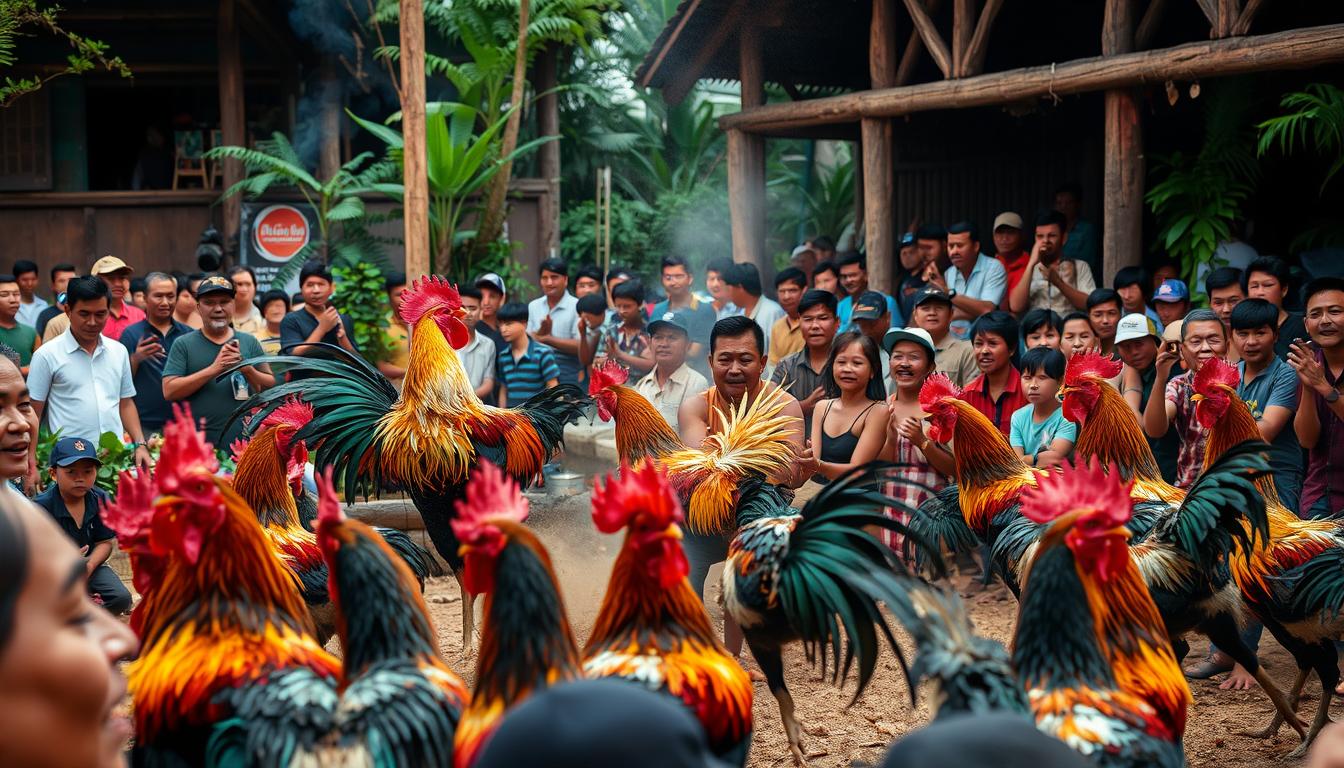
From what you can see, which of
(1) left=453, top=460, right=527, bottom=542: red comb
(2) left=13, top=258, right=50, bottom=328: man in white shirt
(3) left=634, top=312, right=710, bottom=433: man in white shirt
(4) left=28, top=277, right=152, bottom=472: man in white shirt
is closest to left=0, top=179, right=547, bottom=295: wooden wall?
(2) left=13, top=258, right=50, bottom=328: man in white shirt

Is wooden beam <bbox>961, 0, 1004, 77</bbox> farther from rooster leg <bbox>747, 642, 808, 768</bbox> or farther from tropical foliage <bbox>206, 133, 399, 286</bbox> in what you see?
tropical foliage <bbox>206, 133, 399, 286</bbox>

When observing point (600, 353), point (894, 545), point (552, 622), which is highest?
point (600, 353)

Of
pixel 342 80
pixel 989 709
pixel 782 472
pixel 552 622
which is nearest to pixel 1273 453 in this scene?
pixel 782 472

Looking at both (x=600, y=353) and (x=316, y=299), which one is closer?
(x=316, y=299)

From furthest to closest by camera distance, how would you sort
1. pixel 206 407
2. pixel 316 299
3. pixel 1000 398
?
pixel 316 299
pixel 206 407
pixel 1000 398

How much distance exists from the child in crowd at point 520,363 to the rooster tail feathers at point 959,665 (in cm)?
593

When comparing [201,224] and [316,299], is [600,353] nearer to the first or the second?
[316,299]

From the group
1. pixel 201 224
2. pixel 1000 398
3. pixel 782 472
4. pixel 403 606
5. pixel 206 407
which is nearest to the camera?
pixel 403 606

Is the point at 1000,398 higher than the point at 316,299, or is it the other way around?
the point at 316,299

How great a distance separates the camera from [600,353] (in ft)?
29.1

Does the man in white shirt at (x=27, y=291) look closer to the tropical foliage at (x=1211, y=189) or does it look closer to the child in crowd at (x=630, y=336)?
the child in crowd at (x=630, y=336)

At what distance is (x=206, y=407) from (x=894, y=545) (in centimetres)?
430

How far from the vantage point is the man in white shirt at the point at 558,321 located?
9.38 m

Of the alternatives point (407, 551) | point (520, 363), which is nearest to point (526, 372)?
point (520, 363)
